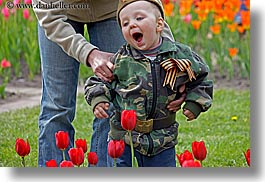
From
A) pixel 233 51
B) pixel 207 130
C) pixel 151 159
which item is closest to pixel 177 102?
pixel 151 159

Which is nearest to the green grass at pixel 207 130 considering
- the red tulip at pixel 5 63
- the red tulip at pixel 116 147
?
the red tulip at pixel 5 63

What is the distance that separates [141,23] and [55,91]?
0.35 meters

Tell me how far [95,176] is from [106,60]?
1.07ft

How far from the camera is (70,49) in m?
1.95

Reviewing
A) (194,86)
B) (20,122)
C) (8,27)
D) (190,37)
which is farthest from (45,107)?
(190,37)

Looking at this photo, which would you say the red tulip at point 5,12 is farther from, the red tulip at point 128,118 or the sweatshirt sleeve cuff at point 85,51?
the red tulip at point 128,118

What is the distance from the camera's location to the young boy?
1.88 m

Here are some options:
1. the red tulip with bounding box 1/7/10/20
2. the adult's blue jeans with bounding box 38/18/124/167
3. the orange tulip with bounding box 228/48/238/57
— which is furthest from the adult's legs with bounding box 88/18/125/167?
the orange tulip with bounding box 228/48/238/57

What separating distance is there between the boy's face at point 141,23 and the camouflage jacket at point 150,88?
32mm

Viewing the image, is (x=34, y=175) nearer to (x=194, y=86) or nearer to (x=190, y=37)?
(x=194, y=86)

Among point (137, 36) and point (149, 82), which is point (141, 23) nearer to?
point (137, 36)

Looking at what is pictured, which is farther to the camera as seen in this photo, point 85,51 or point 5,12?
point 5,12

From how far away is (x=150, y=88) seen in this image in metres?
1.89

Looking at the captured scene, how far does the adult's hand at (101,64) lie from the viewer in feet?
6.21
